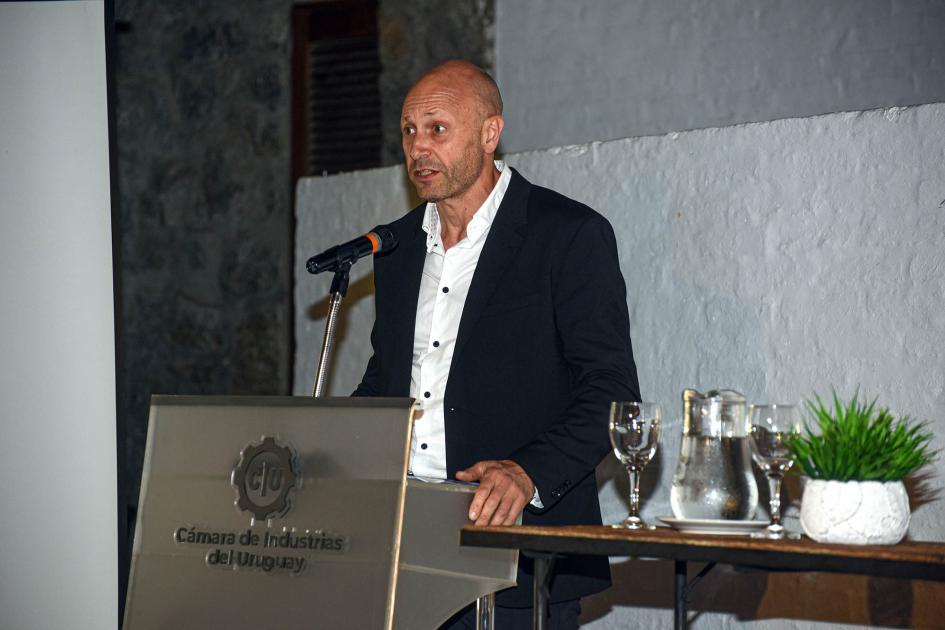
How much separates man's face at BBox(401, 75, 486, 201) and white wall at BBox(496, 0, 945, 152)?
197 cm

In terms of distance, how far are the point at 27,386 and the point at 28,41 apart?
0.86m

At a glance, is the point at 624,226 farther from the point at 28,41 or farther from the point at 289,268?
the point at 289,268

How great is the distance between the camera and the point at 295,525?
5.79 ft

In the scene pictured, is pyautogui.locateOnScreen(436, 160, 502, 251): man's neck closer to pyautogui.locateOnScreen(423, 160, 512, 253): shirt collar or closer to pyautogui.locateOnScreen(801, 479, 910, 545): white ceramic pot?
pyautogui.locateOnScreen(423, 160, 512, 253): shirt collar

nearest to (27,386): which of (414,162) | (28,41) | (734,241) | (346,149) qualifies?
(28,41)

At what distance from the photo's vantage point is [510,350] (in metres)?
2.35

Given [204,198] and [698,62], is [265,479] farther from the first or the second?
[204,198]

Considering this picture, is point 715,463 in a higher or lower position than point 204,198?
lower

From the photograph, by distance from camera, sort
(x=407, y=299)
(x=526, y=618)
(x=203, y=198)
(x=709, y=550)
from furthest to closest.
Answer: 1. (x=203, y=198)
2. (x=407, y=299)
3. (x=526, y=618)
4. (x=709, y=550)

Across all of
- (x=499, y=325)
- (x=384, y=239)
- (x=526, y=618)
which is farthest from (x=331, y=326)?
(x=526, y=618)

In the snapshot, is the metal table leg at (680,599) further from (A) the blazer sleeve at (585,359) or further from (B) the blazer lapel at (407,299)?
(B) the blazer lapel at (407,299)

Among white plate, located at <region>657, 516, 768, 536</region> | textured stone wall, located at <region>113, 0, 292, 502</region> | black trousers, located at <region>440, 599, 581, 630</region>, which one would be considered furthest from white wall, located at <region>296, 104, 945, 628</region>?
textured stone wall, located at <region>113, 0, 292, 502</region>

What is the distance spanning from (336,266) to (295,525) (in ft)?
1.56

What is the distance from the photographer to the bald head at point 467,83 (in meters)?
2.51
